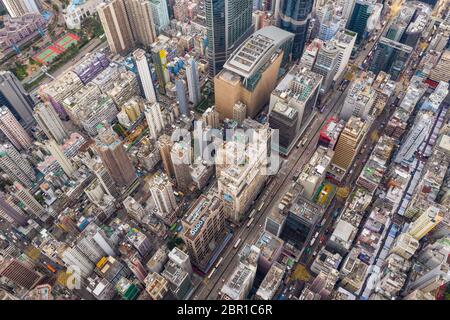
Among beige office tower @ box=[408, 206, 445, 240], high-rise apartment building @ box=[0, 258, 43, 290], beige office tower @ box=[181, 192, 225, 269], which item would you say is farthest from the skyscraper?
beige office tower @ box=[408, 206, 445, 240]

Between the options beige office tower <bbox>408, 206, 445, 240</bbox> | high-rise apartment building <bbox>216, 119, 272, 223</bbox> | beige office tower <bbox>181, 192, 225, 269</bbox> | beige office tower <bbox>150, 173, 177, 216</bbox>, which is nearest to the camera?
beige office tower <bbox>181, 192, 225, 269</bbox>

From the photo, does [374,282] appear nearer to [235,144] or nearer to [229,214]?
[229,214]

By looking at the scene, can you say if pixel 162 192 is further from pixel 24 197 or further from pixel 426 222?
pixel 426 222

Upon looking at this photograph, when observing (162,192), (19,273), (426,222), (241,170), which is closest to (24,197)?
(19,273)

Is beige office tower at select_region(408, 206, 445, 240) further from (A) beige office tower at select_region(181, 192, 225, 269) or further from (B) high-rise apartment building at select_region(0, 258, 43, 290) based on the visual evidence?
(B) high-rise apartment building at select_region(0, 258, 43, 290)

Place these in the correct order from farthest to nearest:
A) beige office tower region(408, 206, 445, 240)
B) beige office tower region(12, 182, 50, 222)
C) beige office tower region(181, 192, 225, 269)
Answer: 1. beige office tower region(12, 182, 50, 222)
2. beige office tower region(408, 206, 445, 240)
3. beige office tower region(181, 192, 225, 269)

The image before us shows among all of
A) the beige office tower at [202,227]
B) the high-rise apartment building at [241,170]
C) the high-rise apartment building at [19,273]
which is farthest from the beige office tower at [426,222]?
the high-rise apartment building at [19,273]

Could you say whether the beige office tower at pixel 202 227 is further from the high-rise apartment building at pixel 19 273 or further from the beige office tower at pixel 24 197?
the beige office tower at pixel 24 197
